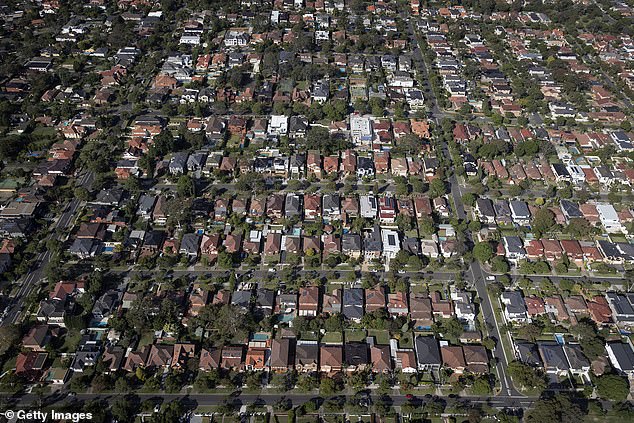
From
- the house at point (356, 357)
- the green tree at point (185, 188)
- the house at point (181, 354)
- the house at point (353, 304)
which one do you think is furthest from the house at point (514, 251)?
the green tree at point (185, 188)

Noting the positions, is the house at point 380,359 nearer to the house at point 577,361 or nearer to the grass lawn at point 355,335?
the grass lawn at point 355,335

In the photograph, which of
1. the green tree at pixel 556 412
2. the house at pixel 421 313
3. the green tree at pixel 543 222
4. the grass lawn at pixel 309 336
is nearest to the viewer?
the green tree at pixel 556 412

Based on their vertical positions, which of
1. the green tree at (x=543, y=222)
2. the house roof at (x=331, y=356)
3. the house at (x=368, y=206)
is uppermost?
the green tree at (x=543, y=222)

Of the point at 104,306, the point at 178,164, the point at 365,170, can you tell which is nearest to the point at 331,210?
the point at 365,170

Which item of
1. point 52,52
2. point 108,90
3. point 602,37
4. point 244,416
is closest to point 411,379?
point 244,416

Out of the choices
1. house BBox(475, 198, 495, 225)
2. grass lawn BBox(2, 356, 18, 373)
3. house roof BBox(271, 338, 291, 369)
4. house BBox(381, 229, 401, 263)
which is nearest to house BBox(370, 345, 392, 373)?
house roof BBox(271, 338, 291, 369)

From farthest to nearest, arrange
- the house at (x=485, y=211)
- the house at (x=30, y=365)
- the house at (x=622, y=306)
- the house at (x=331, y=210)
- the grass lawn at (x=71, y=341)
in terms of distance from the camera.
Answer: the house at (x=485, y=211) < the house at (x=331, y=210) < the house at (x=622, y=306) < the grass lawn at (x=71, y=341) < the house at (x=30, y=365)

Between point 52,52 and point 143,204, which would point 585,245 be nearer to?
point 143,204
